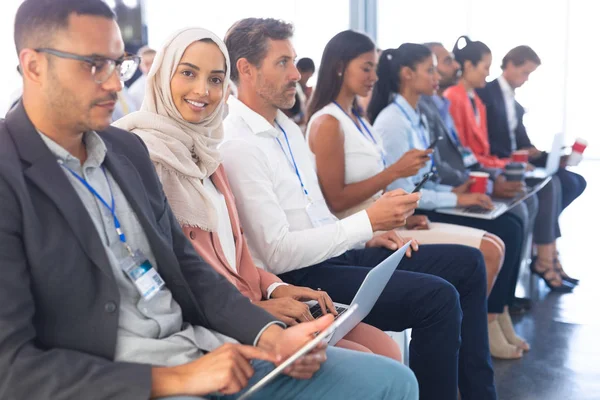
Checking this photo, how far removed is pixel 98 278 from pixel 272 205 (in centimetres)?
82

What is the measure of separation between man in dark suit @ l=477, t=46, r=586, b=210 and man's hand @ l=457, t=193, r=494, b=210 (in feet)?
5.19

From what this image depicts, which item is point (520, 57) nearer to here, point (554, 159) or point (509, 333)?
point (554, 159)

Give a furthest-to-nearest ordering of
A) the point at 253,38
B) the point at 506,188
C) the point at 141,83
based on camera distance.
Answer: the point at 141,83 < the point at 506,188 < the point at 253,38

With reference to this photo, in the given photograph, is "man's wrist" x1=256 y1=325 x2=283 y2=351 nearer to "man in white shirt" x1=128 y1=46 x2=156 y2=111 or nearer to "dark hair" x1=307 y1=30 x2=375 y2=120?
"dark hair" x1=307 y1=30 x2=375 y2=120

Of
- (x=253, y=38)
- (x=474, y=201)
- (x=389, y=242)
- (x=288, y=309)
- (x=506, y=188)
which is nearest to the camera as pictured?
(x=288, y=309)

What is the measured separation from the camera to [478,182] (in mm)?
3195

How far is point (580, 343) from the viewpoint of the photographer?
309 cm

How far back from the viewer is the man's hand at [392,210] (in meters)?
2.03

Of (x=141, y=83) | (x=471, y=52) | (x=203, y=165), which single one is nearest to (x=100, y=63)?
(x=203, y=165)

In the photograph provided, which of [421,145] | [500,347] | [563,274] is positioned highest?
[421,145]

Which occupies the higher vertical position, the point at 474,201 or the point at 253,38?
the point at 253,38

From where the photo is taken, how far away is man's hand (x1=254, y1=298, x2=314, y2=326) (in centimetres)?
167

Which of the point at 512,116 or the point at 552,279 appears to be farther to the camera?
the point at 512,116

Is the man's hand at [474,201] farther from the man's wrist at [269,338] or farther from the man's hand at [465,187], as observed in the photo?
the man's wrist at [269,338]
